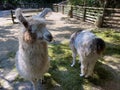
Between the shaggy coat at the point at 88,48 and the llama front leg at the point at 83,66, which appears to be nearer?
the shaggy coat at the point at 88,48

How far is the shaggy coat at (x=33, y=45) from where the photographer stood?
3.10 m

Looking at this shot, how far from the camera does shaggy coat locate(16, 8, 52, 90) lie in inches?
122

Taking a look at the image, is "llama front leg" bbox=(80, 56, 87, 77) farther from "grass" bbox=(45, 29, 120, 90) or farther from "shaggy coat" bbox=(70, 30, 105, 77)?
"grass" bbox=(45, 29, 120, 90)

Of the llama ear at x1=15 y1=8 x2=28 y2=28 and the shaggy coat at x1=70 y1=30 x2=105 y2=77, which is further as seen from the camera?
the shaggy coat at x1=70 y1=30 x2=105 y2=77

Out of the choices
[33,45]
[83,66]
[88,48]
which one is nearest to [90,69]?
[83,66]

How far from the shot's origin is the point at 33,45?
330 cm

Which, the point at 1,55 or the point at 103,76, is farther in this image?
the point at 1,55

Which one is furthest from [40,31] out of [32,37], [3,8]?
[3,8]

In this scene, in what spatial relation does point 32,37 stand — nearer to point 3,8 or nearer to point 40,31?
point 40,31

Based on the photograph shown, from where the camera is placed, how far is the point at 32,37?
3.15 metres

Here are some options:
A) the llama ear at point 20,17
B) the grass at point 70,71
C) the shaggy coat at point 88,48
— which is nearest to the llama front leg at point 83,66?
the shaggy coat at point 88,48

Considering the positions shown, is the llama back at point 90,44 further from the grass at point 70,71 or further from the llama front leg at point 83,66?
the grass at point 70,71

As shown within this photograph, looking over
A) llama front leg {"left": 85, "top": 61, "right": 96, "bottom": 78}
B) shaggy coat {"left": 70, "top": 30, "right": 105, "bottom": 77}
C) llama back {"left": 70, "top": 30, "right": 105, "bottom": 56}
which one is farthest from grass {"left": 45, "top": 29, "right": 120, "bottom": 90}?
llama back {"left": 70, "top": 30, "right": 105, "bottom": 56}

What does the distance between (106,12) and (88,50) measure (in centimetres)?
720
